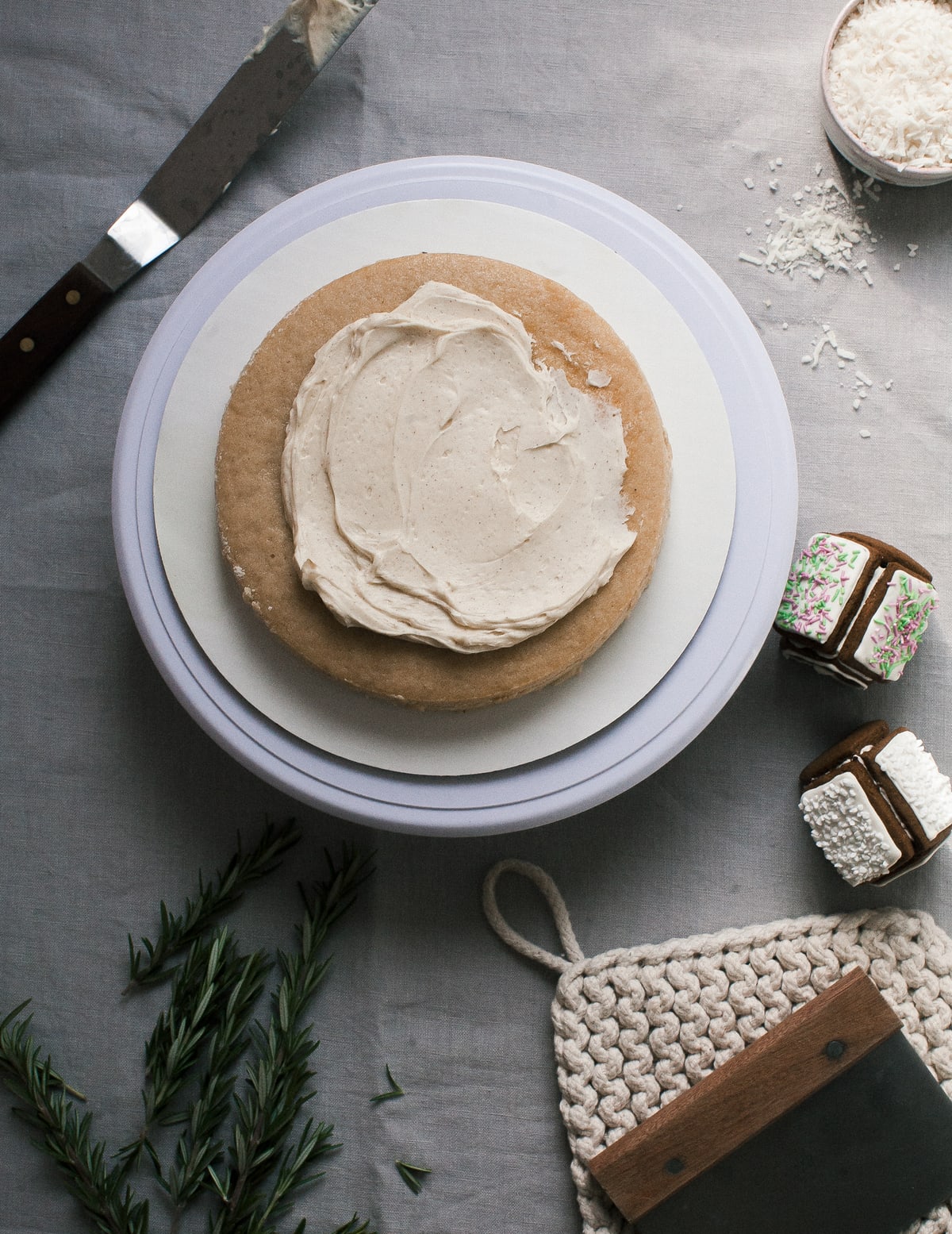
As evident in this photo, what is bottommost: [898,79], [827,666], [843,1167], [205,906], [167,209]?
[843,1167]

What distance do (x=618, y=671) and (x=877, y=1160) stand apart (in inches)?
31.2

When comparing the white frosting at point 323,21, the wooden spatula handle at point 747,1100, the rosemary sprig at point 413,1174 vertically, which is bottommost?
the wooden spatula handle at point 747,1100

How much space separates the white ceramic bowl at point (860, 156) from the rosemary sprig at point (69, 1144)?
71.9 inches

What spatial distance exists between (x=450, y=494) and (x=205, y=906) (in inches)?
30.5

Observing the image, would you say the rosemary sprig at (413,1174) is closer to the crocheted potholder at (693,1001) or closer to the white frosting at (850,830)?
the crocheted potholder at (693,1001)

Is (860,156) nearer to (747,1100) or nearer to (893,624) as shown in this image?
(893,624)

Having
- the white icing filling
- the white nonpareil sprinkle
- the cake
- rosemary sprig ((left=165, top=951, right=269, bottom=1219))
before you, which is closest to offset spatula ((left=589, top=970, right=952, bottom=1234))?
the white icing filling

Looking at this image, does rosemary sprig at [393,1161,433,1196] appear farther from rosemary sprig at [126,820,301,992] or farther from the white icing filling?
the white icing filling

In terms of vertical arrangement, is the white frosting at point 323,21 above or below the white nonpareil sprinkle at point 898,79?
above

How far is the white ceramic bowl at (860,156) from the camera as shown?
1428 millimetres

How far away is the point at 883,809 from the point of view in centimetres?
134

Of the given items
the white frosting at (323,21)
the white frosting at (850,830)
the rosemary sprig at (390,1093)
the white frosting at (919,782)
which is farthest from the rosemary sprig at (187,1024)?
the white frosting at (323,21)

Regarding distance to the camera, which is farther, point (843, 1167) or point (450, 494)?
point (843, 1167)

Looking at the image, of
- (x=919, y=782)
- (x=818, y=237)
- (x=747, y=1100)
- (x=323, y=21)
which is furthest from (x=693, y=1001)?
(x=323, y=21)
